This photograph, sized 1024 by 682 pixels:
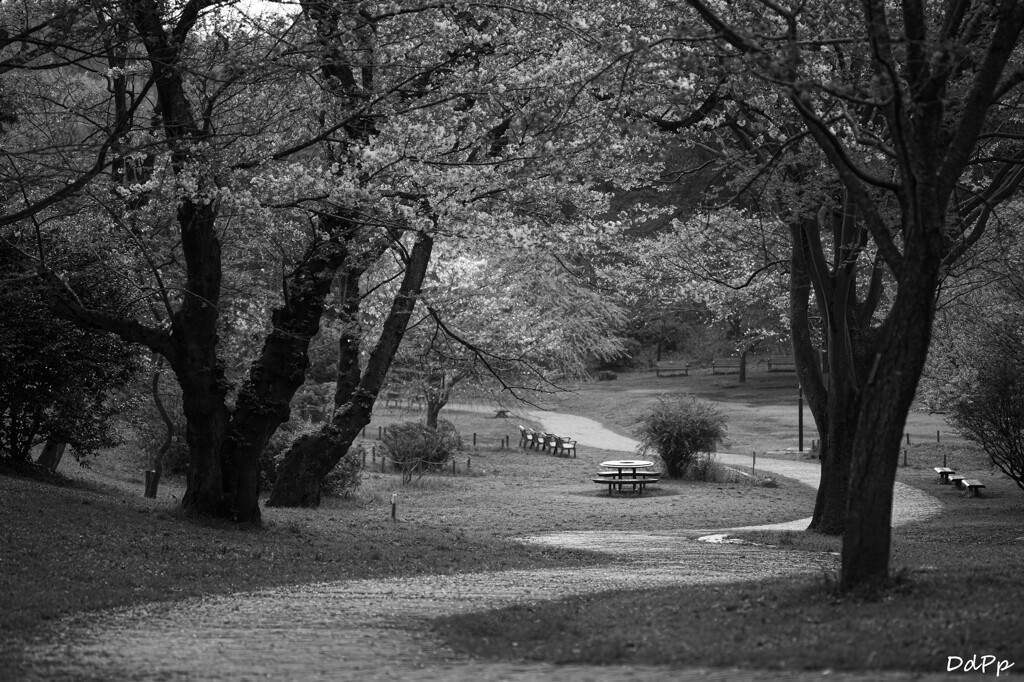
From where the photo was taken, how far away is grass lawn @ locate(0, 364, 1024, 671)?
6250 millimetres

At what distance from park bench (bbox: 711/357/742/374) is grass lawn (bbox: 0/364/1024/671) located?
40.9 m

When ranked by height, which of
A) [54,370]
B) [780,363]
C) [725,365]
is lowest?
[54,370]

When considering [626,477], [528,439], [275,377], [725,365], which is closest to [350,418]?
[275,377]

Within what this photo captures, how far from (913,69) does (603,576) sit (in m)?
6.01

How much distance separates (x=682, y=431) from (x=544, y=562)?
16.0 meters

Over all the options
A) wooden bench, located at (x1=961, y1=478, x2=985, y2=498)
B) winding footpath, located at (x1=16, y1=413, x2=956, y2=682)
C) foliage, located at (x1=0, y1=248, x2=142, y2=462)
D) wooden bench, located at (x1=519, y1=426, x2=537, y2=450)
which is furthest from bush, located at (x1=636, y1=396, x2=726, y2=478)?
winding footpath, located at (x1=16, y1=413, x2=956, y2=682)

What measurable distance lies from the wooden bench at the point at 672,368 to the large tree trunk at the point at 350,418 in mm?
51635

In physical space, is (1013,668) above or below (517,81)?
below

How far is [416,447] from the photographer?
28.8 m

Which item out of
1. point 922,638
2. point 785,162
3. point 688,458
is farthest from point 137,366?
point 688,458

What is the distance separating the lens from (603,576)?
1088cm

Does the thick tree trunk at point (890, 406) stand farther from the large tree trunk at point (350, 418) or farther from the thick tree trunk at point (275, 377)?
the large tree trunk at point (350, 418)

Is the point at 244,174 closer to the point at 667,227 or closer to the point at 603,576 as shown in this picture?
the point at 603,576

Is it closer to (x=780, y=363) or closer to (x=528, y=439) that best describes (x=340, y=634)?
(x=528, y=439)
